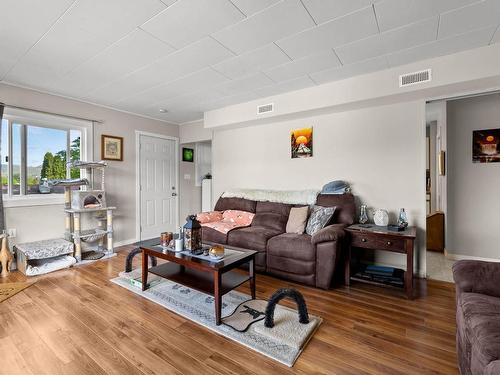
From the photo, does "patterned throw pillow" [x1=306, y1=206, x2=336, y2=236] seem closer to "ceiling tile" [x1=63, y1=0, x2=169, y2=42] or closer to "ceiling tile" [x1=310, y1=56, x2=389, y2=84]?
"ceiling tile" [x1=310, y1=56, x2=389, y2=84]

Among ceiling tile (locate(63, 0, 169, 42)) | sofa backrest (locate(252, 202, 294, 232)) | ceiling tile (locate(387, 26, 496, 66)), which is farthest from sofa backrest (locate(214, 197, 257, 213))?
ceiling tile (locate(63, 0, 169, 42))

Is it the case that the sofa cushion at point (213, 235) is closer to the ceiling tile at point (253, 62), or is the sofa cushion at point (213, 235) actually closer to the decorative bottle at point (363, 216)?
the decorative bottle at point (363, 216)

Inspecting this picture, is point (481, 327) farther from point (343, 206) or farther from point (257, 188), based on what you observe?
point (257, 188)

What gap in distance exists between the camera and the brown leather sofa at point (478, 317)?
1.06 meters

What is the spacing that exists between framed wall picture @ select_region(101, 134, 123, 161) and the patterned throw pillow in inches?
137

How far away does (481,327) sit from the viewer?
1.19m

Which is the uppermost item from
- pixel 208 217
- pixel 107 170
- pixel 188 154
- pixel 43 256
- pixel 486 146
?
pixel 188 154

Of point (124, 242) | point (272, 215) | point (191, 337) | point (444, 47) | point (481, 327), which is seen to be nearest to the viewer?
point (481, 327)

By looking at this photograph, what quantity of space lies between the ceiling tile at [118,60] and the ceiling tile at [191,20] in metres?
0.17

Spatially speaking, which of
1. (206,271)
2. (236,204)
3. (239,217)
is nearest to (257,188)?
(236,204)

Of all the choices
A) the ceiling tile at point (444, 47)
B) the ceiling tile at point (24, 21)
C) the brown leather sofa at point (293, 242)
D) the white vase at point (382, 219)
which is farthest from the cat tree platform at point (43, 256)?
the ceiling tile at point (444, 47)

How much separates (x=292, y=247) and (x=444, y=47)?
251 cm

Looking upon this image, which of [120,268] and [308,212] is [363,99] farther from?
[120,268]

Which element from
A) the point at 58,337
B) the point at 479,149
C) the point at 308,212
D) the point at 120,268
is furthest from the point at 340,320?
the point at 479,149
